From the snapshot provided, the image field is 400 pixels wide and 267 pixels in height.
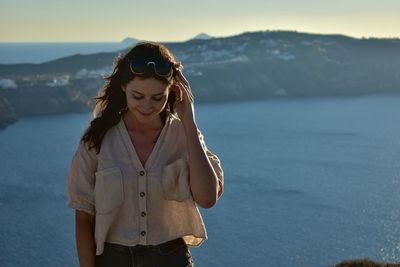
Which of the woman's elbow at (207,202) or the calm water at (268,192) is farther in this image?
the calm water at (268,192)

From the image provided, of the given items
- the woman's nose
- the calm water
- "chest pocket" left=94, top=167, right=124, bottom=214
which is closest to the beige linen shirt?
"chest pocket" left=94, top=167, right=124, bottom=214

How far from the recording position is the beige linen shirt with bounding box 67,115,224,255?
1684 mm

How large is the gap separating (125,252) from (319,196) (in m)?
35.8

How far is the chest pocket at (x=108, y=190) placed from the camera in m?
1.67

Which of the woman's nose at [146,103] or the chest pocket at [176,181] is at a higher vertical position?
the woman's nose at [146,103]

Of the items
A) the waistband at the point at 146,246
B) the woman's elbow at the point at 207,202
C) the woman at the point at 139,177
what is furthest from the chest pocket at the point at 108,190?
the woman's elbow at the point at 207,202

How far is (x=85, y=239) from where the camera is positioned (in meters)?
1.71

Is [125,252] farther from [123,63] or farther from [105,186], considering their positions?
[123,63]

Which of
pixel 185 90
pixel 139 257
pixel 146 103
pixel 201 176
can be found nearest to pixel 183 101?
pixel 185 90

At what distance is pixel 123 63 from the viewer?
1.71 m

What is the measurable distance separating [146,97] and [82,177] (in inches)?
11.3

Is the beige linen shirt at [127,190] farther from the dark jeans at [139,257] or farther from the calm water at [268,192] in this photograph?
the calm water at [268,192]

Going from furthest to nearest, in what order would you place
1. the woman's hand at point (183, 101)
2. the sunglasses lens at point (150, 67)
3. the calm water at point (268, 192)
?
the calm water at point (268, 192) → the woman's hand at point (183, 101) → the sunglasses lens at point (150, 67)

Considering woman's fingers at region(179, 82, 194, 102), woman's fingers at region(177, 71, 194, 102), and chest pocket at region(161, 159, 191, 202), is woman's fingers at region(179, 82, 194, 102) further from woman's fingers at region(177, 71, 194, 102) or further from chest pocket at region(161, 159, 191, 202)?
chest pocket at region(161, 159, 191, 202)
